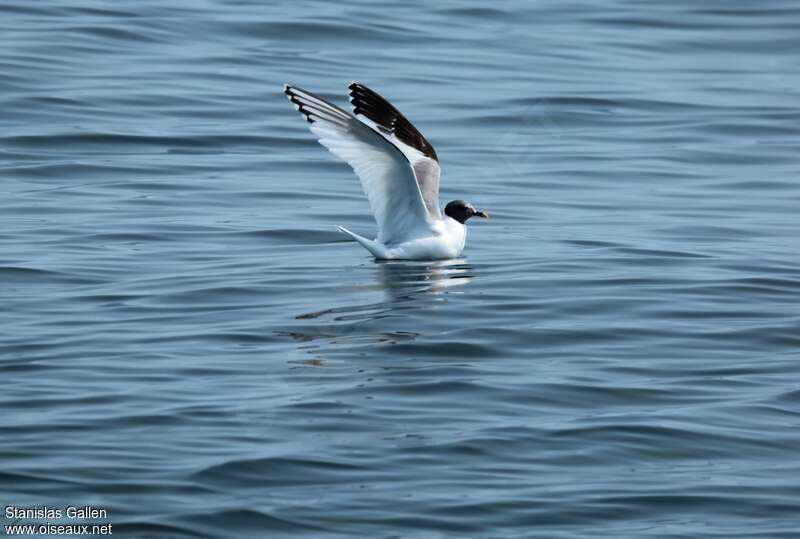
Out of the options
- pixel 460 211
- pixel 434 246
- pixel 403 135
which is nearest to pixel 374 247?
pixel 434 246

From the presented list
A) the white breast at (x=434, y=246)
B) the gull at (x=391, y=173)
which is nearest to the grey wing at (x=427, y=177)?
the gull at (x=391, y=173)

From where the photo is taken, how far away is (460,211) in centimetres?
1455

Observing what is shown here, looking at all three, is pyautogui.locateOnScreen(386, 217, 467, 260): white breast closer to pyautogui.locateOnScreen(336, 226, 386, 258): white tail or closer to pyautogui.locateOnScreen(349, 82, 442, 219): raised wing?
pyautogui.locateOnScreen(336, 226, 386, 258): white tail

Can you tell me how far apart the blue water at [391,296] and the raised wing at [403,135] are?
735 millimetres

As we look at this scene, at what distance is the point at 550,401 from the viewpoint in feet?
30.8

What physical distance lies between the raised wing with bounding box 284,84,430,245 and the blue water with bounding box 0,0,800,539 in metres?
0.38

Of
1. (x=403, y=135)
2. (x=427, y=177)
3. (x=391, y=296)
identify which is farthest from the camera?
(x=403, y=135)

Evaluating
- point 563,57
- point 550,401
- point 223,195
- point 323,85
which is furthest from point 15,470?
point 563,57

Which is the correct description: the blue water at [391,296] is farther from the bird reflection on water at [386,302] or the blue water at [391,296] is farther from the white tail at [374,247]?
the white tail at [374,247]

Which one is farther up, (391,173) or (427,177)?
(391,173)

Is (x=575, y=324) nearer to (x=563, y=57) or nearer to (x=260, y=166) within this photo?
(x=260, y=166)

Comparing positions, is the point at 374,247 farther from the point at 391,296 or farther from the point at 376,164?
the point at 391,296

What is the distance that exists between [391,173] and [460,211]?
3.92 ft

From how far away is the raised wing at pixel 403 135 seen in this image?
14.3 metres
